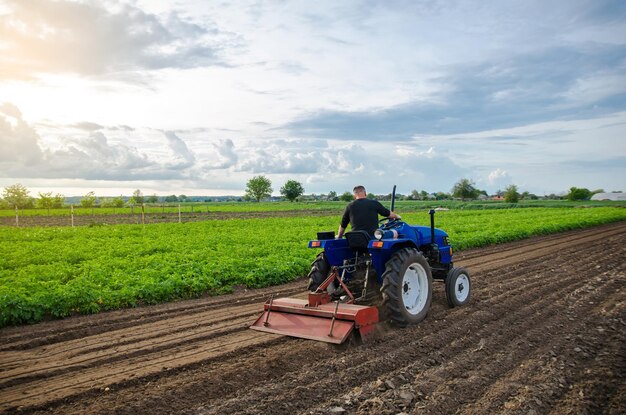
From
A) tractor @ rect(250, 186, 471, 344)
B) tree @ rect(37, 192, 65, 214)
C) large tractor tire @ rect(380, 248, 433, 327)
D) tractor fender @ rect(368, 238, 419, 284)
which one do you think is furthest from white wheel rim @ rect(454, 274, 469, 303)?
tree @ rect(37, 192, 65, 214)

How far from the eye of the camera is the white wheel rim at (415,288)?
23.9ft

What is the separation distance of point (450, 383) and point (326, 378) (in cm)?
133

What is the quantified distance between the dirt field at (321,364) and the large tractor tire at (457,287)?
0.79ft

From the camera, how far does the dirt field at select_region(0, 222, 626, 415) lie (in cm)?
470

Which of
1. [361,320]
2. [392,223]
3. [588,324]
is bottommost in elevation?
[588,324]

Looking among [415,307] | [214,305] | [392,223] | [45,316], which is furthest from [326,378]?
[45,316]

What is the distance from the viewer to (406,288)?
7332 mm

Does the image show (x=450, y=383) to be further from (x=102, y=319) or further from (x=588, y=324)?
(x=102, y=319)

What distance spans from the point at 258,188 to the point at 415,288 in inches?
4498

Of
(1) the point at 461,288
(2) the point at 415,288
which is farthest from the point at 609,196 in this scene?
(2) the point at 415,288

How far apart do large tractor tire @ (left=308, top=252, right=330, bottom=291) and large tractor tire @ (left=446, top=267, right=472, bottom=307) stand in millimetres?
2275

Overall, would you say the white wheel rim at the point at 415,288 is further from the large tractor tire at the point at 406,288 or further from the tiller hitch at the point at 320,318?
the tiller hitch at the point at 320,318

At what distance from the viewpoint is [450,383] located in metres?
5.12

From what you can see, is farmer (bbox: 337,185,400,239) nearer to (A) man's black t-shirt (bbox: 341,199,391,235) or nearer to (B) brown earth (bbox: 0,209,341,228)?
(A) man's black t-shirt (bbox: 341,199,391,235)
